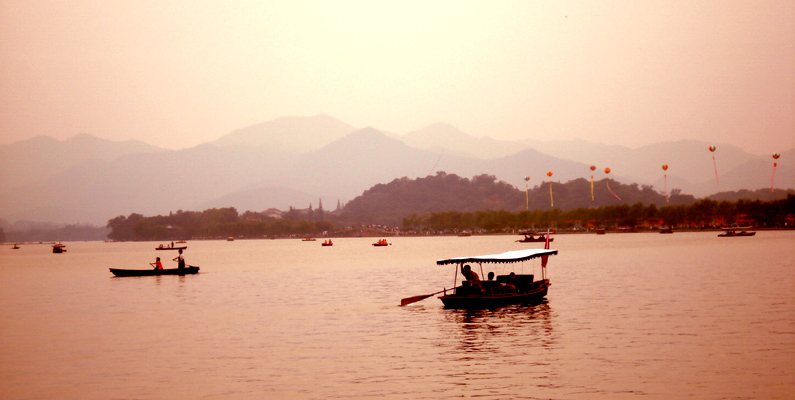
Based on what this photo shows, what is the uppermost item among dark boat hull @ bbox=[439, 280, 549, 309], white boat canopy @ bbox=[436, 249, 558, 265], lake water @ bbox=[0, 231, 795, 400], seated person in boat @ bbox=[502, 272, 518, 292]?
white boat canopy @ bbox=[436, 249, 558, 265]

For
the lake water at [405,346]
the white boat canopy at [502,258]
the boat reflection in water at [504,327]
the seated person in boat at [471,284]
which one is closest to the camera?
the lake water at [405,346]

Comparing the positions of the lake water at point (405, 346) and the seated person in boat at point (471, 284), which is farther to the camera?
the seated person in boat at point (471, 284)

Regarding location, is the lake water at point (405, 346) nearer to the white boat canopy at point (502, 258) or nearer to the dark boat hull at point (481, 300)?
the dark boat hull at point (481, 300)

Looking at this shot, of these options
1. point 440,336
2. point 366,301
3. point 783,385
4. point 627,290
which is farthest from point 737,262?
point 783,385

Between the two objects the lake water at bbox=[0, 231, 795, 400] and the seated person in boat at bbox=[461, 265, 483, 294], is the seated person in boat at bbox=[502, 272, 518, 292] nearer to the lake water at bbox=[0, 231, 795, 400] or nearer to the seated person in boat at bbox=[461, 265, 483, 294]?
the lake water at bbox=[0, 231, 795, 400]

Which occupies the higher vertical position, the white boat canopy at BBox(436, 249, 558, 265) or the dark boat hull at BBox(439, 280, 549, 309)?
the white boat canopy at BBox(436, 249, 558, 265)

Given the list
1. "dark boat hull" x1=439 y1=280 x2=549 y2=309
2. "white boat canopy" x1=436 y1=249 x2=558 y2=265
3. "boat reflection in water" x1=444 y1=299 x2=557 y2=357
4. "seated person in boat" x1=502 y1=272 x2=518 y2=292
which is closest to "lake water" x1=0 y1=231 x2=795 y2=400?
"boat reflection in water" x1=444 y1=299 x2=557 y2=357

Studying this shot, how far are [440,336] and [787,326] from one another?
1906 centimetres

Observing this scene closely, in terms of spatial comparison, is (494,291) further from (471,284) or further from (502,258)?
(502,258)

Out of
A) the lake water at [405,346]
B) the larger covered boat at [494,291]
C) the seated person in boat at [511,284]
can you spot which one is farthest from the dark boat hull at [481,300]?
the lake water at [405,346]

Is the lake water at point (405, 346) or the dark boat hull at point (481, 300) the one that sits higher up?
the dark boat hull at point (481, 300)

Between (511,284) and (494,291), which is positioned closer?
(494,291)

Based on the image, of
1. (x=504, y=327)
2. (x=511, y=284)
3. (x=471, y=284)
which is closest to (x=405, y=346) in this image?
(x=504, y=327)

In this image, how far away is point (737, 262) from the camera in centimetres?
10562
